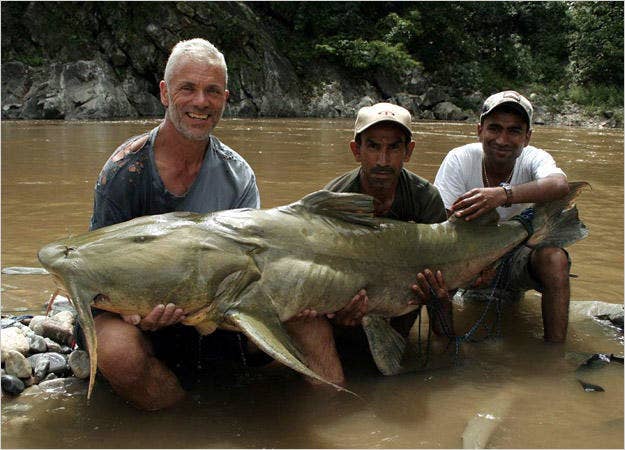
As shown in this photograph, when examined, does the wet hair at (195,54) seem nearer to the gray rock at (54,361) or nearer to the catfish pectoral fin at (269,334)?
the catfish pectoral fin at (269,334)

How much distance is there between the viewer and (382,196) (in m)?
3.30

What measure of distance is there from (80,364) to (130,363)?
0.57 metres

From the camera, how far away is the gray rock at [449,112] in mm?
25766

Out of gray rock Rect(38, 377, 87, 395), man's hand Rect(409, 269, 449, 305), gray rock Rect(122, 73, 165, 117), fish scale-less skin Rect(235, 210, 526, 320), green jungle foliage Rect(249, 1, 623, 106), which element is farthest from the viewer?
green jungle foliage Rect(249, 1, 623, 106)

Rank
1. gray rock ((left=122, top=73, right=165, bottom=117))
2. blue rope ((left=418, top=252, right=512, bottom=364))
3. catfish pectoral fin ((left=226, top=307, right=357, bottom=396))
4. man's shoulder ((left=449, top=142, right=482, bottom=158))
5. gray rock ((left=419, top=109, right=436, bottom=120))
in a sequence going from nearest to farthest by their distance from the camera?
catfish pectoral fin ((left=226, top=307, right=357, bottom=396)) → blue rope ((left=418, top=252, right=512, bottom=364)) → man's shoulder ((left=449, top=142, right=482, bottom=158)) → gray rock ((left=122, top=73, right=165, bottom=117)) → gray rock ((left=419, top=109, right=436, bottom=120))

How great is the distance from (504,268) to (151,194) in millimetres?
2082

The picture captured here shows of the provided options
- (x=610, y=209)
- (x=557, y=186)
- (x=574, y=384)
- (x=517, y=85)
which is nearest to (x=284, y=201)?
(x=610, y=209)

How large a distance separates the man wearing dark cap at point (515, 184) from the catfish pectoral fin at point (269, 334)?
1.17 metres

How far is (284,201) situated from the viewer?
7.02m

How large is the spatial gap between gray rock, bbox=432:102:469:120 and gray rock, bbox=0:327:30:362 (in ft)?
79.3

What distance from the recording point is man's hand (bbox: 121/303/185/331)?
7.91 ft

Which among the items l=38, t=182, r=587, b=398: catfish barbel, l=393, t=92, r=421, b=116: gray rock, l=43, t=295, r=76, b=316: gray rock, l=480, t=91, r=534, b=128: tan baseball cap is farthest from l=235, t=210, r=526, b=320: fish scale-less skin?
l=393, t=92, r=421, b=116: gray rock

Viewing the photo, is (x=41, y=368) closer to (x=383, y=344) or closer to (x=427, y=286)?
(x=383, y=344)

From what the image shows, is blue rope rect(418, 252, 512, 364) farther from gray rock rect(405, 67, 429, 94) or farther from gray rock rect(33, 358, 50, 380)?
gray rock rect(405, 67, 429, 94)
